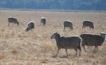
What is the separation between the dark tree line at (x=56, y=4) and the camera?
183 metres

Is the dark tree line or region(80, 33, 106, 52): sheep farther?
the dark tree line

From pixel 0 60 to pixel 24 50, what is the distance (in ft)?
10.1

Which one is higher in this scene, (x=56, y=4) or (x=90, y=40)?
(x=90, y=40)

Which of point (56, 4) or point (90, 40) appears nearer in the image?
point (90, 40)

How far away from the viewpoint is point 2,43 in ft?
65.2

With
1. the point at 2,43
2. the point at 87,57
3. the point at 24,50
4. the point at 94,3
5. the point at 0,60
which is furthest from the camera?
the point at 94,3

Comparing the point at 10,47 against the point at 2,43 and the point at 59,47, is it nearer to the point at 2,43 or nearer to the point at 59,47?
the point at 2,43

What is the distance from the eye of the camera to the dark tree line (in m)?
183

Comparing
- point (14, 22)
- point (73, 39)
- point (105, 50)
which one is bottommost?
point (14, 22)

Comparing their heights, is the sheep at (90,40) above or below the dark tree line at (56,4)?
above

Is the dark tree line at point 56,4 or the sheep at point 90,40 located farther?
the dark tree line at point 56,4

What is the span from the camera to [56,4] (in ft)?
634

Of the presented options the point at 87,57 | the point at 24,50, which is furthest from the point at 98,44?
the point at 24,50

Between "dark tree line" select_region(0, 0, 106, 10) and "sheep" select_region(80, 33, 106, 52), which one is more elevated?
"sheep" select_region(80, 33, 106, 52)
